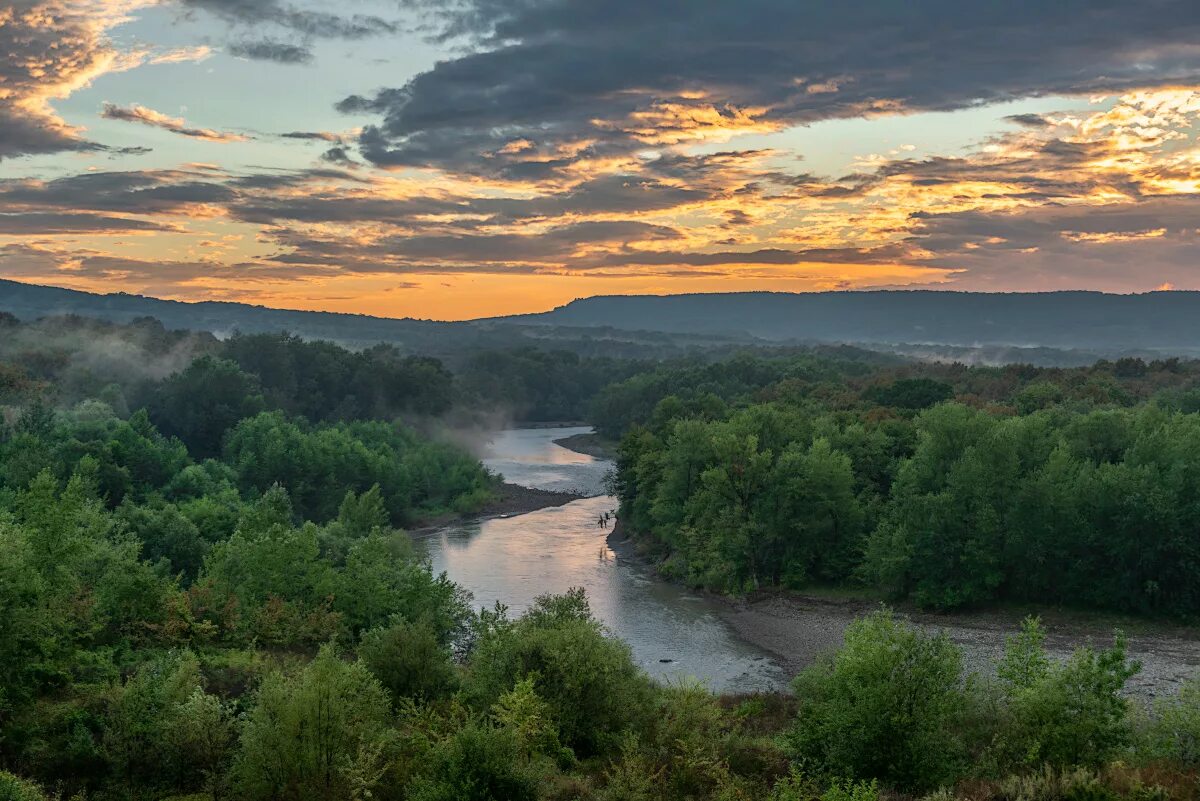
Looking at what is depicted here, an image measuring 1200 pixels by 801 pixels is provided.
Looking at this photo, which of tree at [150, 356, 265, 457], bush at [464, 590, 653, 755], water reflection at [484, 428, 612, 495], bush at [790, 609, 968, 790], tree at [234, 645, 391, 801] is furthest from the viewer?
water reflection at [484, 428, 612, 495]

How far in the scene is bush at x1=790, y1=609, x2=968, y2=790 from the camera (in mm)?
26578

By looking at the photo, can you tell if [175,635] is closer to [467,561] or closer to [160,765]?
[160,765]

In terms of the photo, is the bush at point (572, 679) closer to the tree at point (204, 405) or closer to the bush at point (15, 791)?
the bush at point (15, 791)

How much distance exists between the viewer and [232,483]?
93625mm

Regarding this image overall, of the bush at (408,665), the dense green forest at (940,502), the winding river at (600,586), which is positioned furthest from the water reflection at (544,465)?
the bush at (408,665)

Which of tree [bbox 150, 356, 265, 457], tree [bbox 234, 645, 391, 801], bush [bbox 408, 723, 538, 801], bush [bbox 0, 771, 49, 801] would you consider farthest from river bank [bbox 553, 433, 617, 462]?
bush [bbox 0, 771, 49, 801]

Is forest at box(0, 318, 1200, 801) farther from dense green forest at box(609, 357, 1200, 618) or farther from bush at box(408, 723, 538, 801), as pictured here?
dense green forest at box(609, 357, 1200, 618)

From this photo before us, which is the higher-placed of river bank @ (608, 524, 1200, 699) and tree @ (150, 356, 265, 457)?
tree @ (150, 356, 265, 457)

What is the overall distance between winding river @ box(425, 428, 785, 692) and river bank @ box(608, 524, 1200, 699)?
178 centimetres

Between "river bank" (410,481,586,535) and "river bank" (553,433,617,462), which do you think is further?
"river bank" (553,433,617,462)

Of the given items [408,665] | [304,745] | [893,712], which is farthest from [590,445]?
[304,745]

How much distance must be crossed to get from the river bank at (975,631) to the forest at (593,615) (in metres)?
1.79

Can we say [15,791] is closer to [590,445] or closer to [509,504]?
[509,504]

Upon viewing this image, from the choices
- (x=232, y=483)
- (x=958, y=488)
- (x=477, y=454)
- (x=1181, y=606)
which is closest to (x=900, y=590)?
(x=958, y=488)
